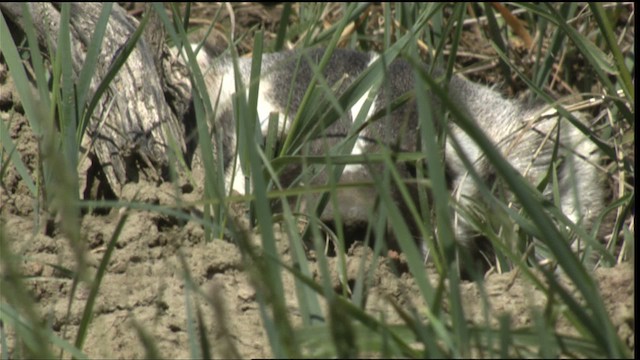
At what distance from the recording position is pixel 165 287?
6.80 feet

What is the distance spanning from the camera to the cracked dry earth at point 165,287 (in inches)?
75.8

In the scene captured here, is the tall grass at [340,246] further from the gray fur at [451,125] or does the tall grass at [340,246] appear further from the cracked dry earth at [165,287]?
the gray fur at [451,125]

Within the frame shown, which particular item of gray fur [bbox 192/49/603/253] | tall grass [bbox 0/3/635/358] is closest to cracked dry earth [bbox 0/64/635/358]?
tall grass [bbox 0/3/635/358]

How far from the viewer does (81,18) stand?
3.19 metres

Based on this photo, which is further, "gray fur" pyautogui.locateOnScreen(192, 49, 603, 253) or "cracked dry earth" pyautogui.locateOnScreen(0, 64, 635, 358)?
"gray fur" pyautogui.locateOnScreen(192, 49, 603, 253)

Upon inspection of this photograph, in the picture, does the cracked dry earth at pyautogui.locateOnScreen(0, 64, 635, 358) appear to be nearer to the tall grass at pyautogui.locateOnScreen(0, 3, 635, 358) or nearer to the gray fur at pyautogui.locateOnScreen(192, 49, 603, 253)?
the tall grass at pyautogui.locateOnScreen(0, 3, 635, 358)

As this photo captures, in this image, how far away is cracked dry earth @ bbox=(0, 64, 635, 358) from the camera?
75.8 inches

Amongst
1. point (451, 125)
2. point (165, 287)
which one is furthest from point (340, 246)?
point (451, 125)

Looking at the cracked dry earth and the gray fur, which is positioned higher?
the gray fur

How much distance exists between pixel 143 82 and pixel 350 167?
0.65 m

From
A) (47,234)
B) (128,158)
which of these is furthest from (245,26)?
(47,234)

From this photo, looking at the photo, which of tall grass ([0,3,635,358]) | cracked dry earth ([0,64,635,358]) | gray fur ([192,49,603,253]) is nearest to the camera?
tall grass ([0,3,635,358])

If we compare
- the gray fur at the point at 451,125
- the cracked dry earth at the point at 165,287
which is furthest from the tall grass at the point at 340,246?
the gray fur at the point at 451,125

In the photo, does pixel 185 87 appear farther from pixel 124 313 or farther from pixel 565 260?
pixel 565 260
